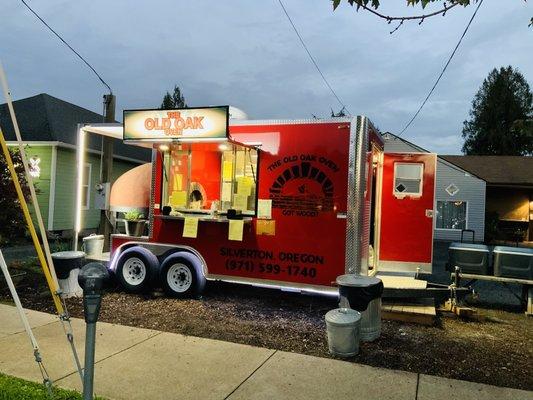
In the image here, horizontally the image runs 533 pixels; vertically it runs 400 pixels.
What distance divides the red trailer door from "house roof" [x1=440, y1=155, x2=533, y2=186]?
19.6m

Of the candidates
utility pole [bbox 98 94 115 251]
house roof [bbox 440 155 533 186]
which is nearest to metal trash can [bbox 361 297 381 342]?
utility pole [bbox 98 94 115 251]

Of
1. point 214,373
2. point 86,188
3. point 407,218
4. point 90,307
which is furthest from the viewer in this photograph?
point 86,188

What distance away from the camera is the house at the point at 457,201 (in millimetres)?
24750

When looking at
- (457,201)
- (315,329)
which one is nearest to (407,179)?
(315,329)

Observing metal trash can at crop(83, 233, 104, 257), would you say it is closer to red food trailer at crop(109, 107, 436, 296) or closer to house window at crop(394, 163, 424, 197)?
red food trailer at crop(109, 107, 436, 296)

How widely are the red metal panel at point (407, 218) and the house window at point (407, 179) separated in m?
0.06

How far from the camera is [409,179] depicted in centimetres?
845

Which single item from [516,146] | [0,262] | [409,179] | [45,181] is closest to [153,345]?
[0,262]

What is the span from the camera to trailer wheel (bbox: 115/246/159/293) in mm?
7988

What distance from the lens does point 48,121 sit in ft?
54.3

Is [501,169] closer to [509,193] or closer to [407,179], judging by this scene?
[509,193]

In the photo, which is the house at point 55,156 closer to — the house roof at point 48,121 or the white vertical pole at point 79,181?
the house roof at point 48,121

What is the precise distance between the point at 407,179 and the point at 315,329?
11.6 feet

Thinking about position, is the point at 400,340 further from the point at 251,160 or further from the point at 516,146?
the point at 516,146
